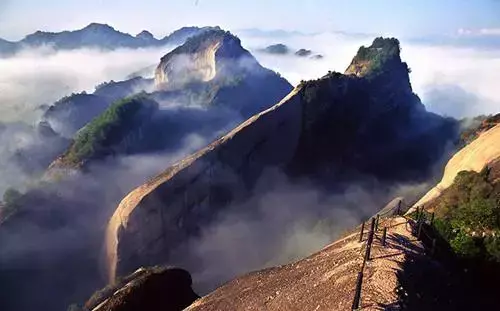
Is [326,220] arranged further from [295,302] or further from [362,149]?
[295,302]

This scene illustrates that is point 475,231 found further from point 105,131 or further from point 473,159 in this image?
point 105,131

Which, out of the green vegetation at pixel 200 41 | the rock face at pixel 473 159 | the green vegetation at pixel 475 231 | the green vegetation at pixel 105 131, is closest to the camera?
the green vegetation at pixel 475 231

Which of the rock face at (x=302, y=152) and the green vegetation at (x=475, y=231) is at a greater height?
the green vegetation at (x=475, y=231)

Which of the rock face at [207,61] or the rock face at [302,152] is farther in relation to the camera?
the rock face at [207,61]

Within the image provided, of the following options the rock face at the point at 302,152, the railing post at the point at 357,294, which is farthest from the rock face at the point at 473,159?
the railing post at the point at 357,294

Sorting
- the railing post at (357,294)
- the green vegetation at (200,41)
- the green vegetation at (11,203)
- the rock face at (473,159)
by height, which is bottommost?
the green vegetation at (11,203)

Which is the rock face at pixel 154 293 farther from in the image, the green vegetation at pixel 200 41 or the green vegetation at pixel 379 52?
the green vegetation at pixel 200 41
